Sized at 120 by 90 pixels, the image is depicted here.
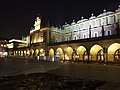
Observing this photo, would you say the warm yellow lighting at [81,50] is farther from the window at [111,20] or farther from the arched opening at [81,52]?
A: the window at [111,20]

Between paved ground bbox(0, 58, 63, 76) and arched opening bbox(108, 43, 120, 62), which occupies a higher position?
arched opening bbox(108, 43, 120, 62)

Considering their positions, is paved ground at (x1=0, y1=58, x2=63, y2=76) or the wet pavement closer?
the wet pavement

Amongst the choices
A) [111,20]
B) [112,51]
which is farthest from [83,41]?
[111,20]

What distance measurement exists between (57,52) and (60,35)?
14300 millimetres

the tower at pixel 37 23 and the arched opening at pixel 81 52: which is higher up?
the tower at pixel 37 23

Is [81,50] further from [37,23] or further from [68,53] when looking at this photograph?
[37,23]

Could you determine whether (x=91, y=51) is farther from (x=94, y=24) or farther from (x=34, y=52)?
(x=34, y=52)

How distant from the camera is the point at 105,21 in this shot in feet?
162

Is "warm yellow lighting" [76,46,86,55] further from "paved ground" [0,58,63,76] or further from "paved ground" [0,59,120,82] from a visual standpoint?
"paved ground" [0,59,120,82]

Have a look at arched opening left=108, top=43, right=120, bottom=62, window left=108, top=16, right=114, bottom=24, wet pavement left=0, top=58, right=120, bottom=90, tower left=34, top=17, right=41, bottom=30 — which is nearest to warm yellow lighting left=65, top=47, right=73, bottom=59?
arched opening left=108, top=43, right=120, bottom=62

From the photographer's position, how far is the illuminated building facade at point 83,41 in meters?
33.5

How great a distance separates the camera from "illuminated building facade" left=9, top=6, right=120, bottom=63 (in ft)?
110

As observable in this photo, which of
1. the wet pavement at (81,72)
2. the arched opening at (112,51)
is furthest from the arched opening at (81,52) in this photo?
the wet pavement at (81,72)

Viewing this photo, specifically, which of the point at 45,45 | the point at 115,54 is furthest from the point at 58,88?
the point at 45,45
